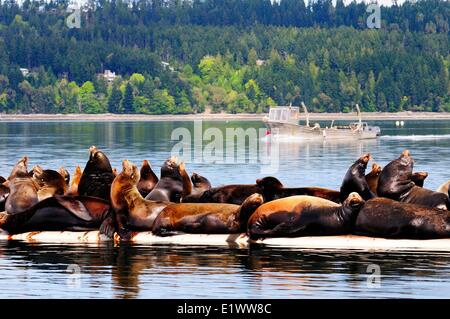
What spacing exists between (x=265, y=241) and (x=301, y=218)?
84 centimetres

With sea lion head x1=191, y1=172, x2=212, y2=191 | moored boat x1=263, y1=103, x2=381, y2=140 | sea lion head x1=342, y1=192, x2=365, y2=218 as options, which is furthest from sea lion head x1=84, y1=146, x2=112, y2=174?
moored boat x1=263, y1=103, x2=381, y2=140

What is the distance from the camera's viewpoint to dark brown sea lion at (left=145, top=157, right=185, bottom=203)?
3139cm

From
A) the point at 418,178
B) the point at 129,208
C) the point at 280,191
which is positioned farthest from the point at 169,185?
the point at 418,178

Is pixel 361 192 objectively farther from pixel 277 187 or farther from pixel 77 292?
pixel 77 292

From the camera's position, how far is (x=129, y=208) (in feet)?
95.4

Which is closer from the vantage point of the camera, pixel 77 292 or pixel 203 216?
pixel 77 292

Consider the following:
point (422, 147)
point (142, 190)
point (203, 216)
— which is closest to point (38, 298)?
point (203, 216)

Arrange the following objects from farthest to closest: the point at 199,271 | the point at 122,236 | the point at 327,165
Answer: the point at 327,165 < the point at 122,236 < the point at 199,271

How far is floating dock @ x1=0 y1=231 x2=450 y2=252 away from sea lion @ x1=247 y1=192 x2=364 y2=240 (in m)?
0.14

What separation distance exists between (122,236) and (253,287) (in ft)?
20.5

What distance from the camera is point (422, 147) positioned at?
354 feet

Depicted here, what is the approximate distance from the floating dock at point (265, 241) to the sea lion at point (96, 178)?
7.19 feet

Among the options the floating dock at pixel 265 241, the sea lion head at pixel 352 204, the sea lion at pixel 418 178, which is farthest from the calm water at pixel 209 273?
the sea lion at pixel 418 178

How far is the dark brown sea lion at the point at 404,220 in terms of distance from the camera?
27091 millimetres
